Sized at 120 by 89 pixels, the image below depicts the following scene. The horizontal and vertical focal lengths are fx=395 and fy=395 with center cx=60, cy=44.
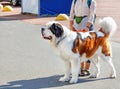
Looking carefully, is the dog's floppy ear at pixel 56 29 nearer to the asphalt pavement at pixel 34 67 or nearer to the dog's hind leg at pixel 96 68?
the asphalt pavement at pixel 34 67

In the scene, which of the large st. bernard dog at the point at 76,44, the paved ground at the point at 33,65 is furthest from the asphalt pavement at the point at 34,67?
the large st. bernard dog at the point at 76,44

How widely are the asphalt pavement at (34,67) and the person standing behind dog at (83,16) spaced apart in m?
0.69

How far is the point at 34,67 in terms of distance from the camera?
899 centimetres

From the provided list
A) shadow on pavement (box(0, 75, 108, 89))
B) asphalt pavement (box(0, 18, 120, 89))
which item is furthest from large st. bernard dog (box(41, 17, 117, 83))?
asphalt pavement (box(0, 18, 120, 89))

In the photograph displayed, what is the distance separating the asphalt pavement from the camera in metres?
7.52

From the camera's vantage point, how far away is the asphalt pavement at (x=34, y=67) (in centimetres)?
752

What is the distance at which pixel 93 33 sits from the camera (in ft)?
25.2

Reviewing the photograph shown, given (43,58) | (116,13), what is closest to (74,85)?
(43,58)

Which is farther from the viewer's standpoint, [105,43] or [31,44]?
[31,44]

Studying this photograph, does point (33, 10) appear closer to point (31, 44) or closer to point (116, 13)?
point (116, 13)

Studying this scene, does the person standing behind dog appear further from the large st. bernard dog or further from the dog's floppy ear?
the dog's floppy ear

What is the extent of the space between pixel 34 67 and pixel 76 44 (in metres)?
1.94

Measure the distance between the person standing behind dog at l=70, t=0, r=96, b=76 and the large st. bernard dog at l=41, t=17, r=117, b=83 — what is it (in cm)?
26

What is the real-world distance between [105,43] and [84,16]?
0.73 meters
